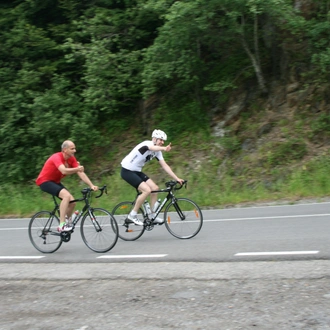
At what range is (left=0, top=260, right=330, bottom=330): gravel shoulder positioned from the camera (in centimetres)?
538

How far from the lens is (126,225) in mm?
10055

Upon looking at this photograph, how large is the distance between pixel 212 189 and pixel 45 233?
7.52 m

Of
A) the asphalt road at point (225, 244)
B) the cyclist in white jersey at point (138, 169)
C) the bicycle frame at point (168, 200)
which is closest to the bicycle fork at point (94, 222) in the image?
the asphalt road at point (225, 244)

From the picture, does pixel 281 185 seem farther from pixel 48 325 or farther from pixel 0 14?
pixel 0 14

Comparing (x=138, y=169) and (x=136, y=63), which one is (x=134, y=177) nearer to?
(x=138, y=169)

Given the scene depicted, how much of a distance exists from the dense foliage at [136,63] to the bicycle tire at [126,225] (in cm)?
852

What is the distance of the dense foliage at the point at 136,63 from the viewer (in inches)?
699

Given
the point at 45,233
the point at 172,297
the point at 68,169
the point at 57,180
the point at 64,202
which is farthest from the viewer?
the point at 45,233

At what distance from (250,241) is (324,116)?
937cm

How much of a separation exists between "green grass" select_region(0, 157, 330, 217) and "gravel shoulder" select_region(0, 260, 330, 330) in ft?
25.3

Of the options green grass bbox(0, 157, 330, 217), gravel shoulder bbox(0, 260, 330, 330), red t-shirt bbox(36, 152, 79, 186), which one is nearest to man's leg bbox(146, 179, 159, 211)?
red t-shirt bbox(36, 152, 79, 186)

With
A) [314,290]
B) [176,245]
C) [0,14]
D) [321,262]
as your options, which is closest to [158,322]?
[314,290]

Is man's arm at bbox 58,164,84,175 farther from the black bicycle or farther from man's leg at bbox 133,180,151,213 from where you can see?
man's leg at bbox 133,180,151,213

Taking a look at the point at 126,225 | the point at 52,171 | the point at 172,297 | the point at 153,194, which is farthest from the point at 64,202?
the point at 172,297
